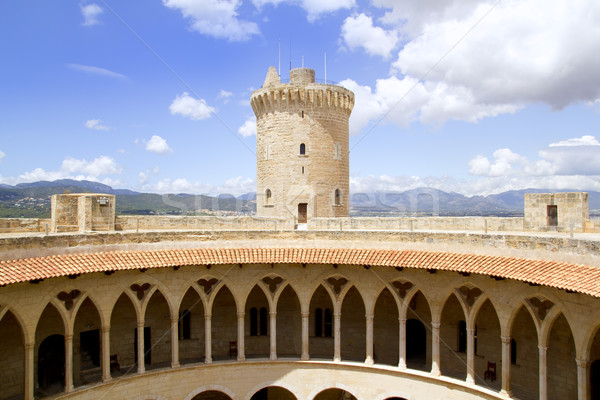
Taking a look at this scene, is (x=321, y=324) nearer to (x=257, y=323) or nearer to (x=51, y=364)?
(x=257, y=323)

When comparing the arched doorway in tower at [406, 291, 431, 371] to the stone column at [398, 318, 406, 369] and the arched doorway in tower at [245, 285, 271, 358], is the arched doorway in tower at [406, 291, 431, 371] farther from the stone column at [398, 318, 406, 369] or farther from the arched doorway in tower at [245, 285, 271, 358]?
the arched doorway in tower at [245, 285, 271, 358]

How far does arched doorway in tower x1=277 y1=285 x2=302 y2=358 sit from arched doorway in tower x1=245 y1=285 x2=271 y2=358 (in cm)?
72

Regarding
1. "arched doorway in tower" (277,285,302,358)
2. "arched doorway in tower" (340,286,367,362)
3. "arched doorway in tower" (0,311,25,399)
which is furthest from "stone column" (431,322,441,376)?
"arched doorway in tower" (0,311,25,399)

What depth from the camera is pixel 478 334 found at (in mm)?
A: 21906

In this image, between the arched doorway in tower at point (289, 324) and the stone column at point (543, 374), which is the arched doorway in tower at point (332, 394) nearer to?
the arched doorway in tower at point (289, 324)

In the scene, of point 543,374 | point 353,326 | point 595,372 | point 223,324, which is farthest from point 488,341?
point 223,324

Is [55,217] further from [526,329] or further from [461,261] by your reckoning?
[526,329]

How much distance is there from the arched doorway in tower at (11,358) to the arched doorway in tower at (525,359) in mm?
20772

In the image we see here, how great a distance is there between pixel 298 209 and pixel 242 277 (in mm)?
10651

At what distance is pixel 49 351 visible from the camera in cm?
2038

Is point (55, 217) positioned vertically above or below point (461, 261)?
above

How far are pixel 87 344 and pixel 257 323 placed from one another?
28.3 ft

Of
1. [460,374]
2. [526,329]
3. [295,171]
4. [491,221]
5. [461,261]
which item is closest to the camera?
[461,261]

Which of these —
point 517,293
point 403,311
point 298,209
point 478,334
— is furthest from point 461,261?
point 298,209
